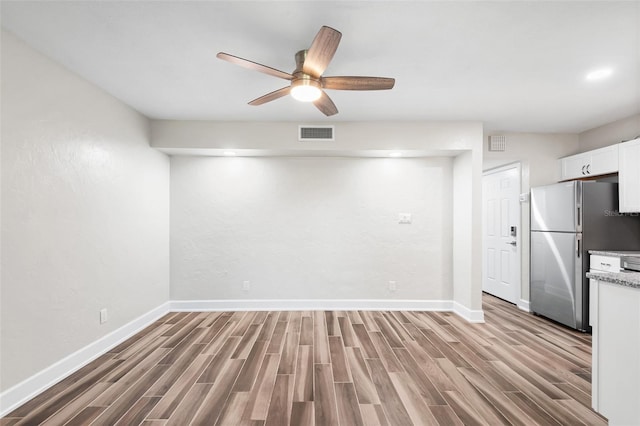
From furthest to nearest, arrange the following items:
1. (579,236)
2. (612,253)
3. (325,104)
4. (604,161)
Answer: (604,161)
(579,236)
(612,253)
(325,104)

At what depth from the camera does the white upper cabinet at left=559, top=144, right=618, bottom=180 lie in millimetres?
3244

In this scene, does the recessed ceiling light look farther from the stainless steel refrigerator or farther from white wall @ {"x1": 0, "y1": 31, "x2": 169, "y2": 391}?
white wall @ {"x1": 0, "y1": 31, "x2": 169, "y2": 391}

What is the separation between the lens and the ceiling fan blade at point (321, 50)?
59.7 inches

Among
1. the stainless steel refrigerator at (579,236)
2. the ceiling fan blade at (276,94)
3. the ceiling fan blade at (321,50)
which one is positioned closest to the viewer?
the ceiling fan blade at (321,50)

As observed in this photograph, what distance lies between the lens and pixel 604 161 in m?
3.33

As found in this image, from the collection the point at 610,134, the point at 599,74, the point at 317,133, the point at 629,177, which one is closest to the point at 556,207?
the point at 629,177

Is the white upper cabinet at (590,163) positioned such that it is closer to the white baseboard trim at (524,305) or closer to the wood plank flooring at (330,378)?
the white baseboard trim at (524,305)

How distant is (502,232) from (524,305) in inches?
44.9

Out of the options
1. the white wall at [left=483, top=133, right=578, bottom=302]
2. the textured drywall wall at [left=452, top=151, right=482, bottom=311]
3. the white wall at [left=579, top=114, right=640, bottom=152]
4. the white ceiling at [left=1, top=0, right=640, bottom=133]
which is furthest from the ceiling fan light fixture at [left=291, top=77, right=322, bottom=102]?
the white wall at [left=579, top=114, right=640, bottom=152]

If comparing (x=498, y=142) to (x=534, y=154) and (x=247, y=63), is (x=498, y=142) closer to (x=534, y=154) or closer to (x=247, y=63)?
(x=534, y=154)

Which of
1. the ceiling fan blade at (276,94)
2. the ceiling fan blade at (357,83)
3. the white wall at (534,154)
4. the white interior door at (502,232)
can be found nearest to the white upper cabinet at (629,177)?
the white wall at (534,154)

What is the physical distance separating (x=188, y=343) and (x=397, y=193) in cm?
314

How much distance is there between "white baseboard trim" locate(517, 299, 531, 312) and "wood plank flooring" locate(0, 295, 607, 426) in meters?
0.57

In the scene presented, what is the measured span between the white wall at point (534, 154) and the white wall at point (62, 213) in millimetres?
4667
